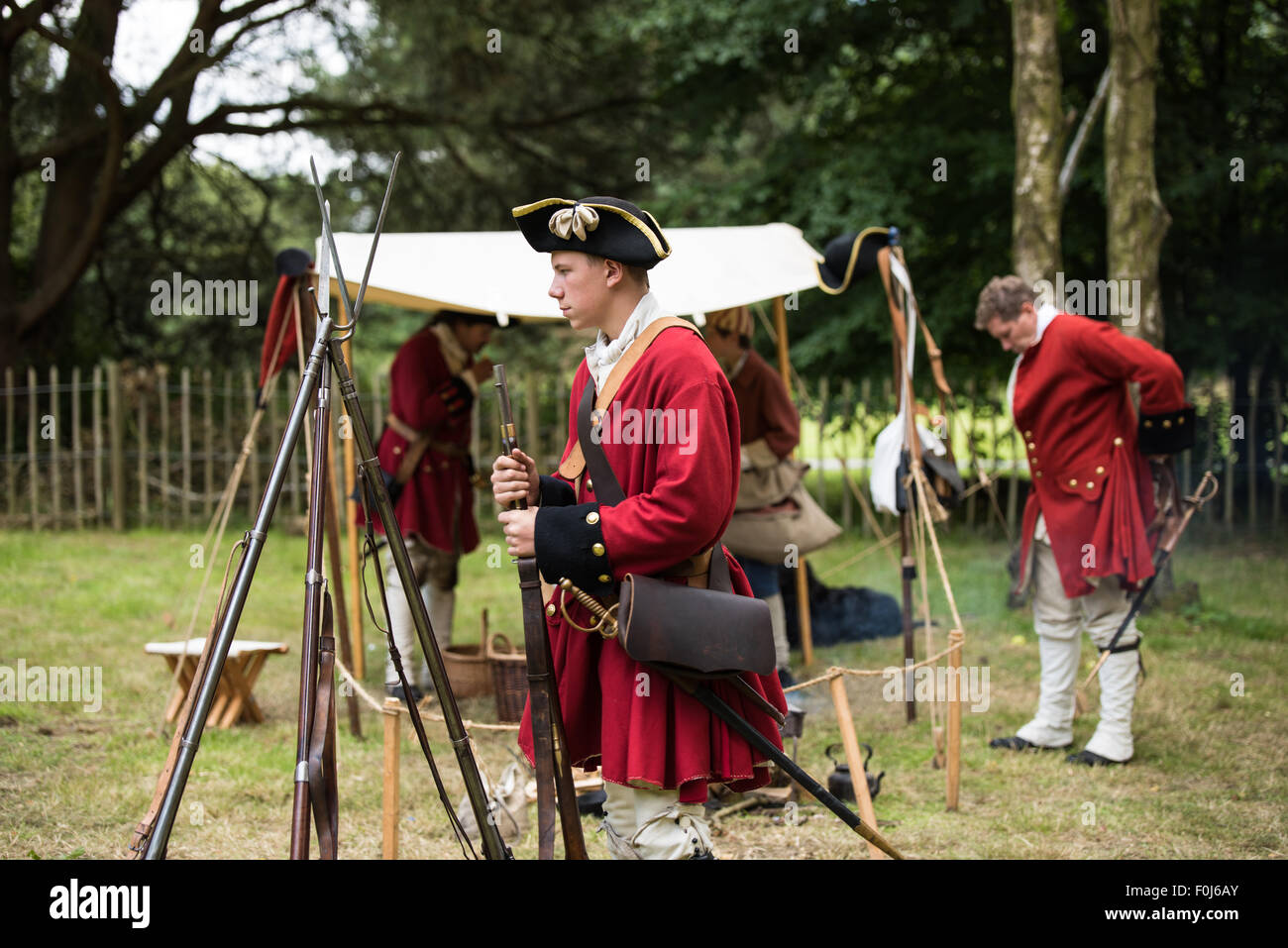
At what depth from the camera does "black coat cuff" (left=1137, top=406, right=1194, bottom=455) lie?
4.63 m

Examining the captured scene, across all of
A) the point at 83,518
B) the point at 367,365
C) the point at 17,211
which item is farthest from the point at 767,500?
the point at 367,365

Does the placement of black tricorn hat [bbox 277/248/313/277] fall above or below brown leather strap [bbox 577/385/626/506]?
above

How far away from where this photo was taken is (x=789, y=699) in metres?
5.45

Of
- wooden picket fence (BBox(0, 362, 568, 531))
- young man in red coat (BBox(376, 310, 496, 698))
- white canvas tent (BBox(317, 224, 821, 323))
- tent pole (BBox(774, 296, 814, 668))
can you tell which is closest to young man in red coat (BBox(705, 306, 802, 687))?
white canvas tent (BBox(317, 224, 821, 323))

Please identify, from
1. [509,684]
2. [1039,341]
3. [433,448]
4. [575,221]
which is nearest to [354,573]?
[433,448]

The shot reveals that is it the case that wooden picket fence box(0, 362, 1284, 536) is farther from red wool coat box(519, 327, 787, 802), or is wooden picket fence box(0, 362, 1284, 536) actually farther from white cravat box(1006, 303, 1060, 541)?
Result: red wool coat box(519, 327, 787, 802)

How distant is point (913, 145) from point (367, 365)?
42.9 feet

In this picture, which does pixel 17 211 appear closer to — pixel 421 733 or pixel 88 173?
pixel 88 173

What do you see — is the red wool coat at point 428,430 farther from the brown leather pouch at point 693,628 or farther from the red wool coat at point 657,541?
the brown leather pouch at point 693,628

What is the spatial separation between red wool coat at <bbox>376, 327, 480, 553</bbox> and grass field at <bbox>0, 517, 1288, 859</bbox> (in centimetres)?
92

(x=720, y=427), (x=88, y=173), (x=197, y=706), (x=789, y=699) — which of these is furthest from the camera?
(x=88, y=173)

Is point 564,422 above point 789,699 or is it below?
above

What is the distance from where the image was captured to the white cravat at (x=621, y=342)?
2596 millimetres

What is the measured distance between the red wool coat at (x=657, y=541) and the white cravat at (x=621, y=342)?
0.09 m
